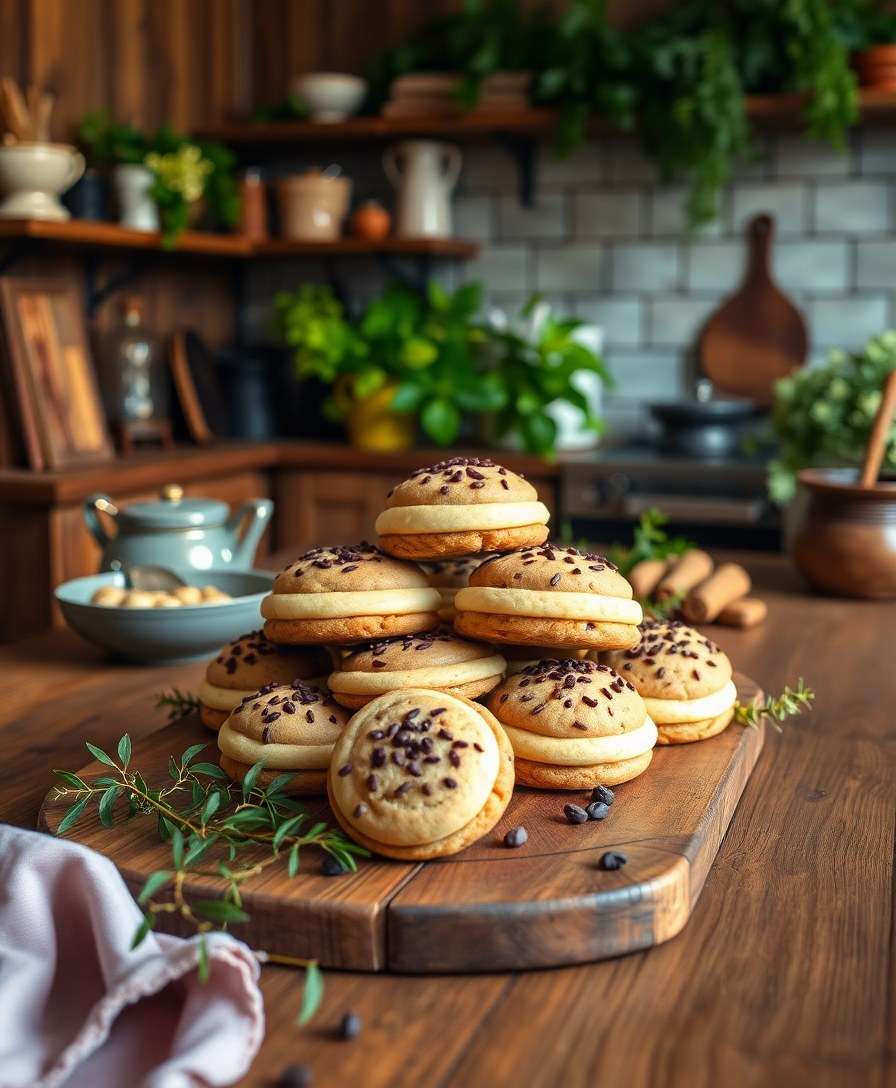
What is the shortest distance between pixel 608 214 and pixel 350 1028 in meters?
3.45

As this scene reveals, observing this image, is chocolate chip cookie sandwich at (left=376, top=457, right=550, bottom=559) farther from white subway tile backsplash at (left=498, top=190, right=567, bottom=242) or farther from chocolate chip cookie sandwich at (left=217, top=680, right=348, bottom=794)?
white subway tile backsplash at (left=498, top=190, right=567, bottom=242)

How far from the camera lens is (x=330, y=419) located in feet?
13.1

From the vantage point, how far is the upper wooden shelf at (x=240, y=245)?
3156 mm

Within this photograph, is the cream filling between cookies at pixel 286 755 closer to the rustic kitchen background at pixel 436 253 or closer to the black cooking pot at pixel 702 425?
the rustic kitchen background at pixel 436 253

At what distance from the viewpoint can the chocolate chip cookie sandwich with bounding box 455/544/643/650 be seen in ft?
3.55

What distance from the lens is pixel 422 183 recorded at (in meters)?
3.82

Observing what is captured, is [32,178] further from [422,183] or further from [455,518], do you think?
[455,518]

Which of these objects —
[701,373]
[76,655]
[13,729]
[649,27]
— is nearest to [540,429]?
[701,373]

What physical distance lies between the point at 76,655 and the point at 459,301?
87.3 inches

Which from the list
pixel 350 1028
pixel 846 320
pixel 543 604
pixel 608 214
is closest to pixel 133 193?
pixel 608 214

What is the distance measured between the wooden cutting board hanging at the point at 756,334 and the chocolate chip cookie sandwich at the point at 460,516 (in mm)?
2746

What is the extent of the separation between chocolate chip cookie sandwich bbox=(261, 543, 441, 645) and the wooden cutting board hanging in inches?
111

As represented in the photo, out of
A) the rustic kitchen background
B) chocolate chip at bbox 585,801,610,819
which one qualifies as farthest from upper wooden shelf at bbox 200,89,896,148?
chocolate chip at bbox 585,801,610,819

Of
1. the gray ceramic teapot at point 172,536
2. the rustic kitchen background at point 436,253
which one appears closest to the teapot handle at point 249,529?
the gray ceramic teapot at point 172,536
